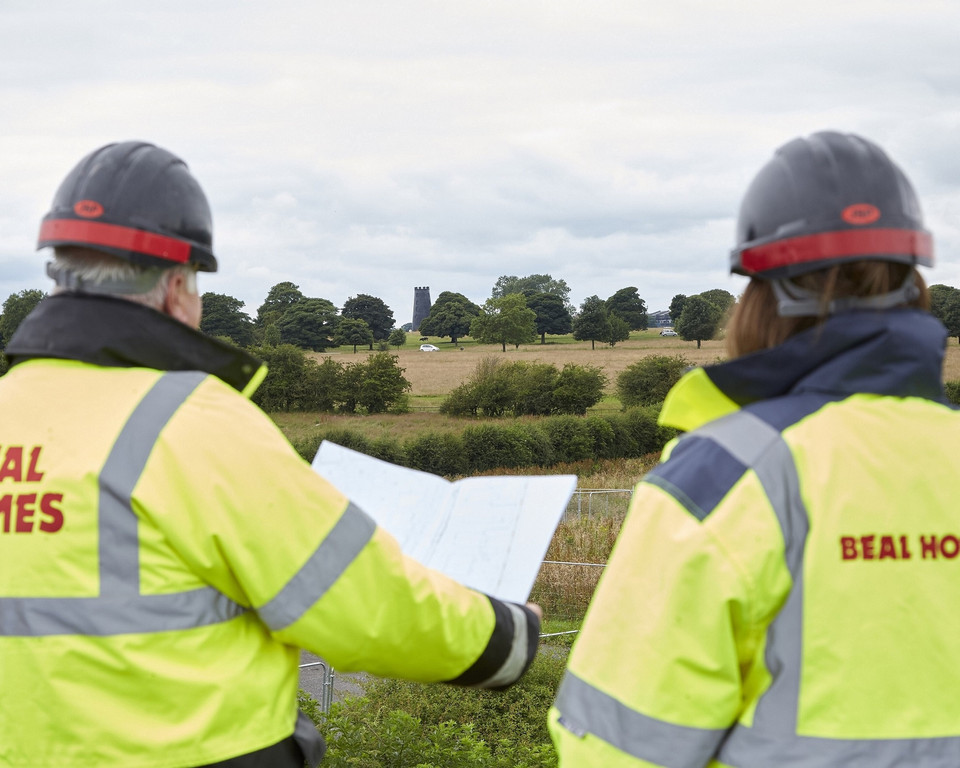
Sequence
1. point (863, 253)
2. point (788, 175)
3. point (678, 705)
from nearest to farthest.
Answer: point (678, 705), point (863, 253), point (788, 175)

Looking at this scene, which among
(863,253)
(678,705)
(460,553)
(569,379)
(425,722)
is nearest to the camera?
(678,705)

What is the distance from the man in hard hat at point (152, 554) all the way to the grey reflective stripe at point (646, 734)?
49cm

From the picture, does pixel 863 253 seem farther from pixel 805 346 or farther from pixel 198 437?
pixel 198 437

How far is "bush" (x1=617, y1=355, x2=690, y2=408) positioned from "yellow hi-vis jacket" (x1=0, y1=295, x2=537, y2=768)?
48.0 metres

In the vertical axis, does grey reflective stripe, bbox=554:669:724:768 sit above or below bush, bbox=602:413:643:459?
above

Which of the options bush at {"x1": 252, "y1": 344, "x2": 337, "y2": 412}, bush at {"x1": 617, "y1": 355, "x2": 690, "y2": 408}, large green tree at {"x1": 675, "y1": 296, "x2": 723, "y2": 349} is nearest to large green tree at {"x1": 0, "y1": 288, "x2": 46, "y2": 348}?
bush at {"x1": 252, "y1": 344, "x2": 337, "y2": 412}

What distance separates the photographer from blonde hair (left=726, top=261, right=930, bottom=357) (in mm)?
1787

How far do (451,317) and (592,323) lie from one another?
17664mm

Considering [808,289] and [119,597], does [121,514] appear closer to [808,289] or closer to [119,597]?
[119,597]

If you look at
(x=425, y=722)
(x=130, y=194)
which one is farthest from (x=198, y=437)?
(x=425, y=722)

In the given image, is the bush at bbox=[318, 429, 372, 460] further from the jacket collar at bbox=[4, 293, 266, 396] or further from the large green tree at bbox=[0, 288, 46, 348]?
the jacket collar at bbox=[4, 293, 266, 396]

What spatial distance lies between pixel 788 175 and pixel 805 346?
0.39m

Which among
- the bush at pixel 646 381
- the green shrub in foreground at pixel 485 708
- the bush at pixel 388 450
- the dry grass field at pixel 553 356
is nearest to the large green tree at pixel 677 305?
the dry grass field at pixel 553 356

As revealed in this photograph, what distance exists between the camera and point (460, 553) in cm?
243
